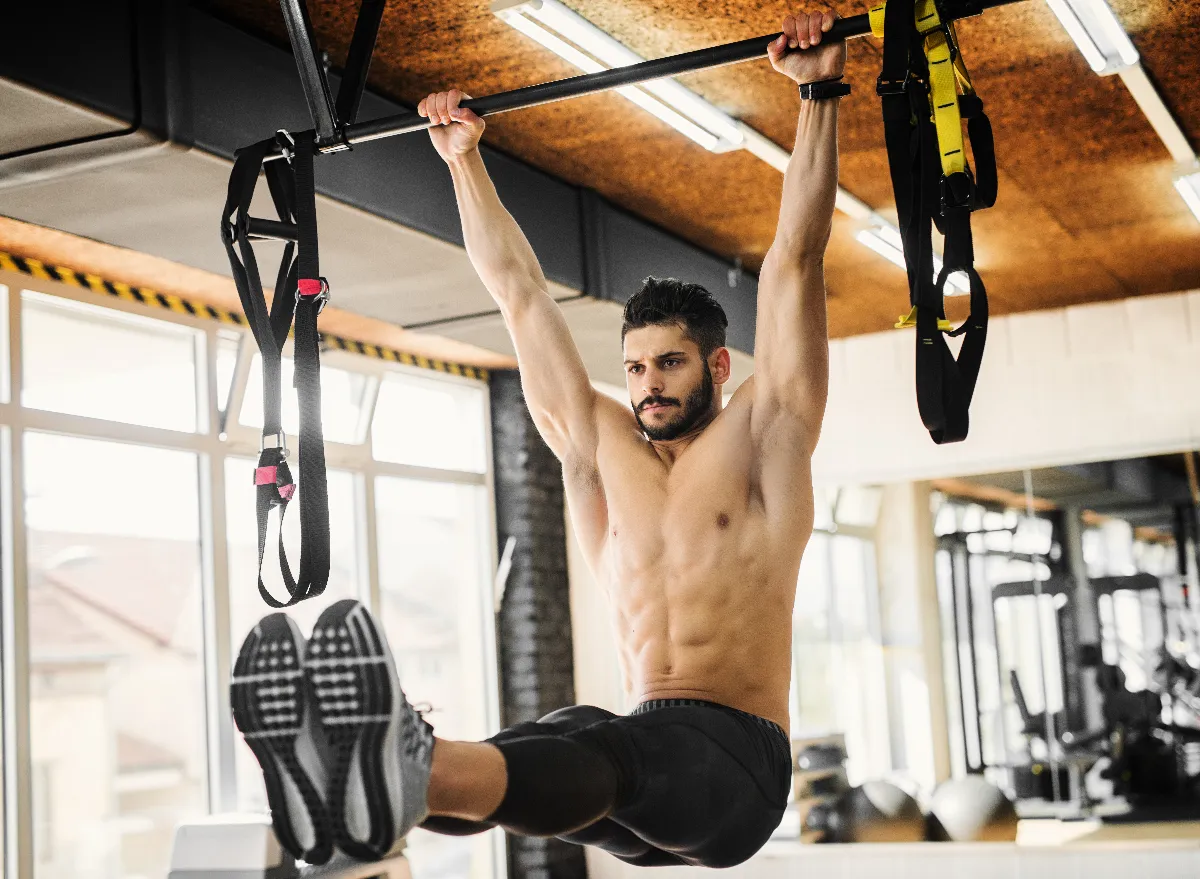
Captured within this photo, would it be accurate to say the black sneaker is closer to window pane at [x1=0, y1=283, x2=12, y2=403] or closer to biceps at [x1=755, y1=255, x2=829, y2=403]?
biceps at [x1=755, y1=255, x2=829, y2=403]

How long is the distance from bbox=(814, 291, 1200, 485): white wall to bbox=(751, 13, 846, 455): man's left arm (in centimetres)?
507

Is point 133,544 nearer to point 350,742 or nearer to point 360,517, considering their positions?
point 360,517

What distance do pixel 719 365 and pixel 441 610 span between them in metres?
5.37

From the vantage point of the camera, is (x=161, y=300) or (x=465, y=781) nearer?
(x=465, y=781)

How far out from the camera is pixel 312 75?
2.97m

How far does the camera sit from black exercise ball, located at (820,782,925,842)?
7.49 meters

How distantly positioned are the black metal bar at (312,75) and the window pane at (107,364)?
301 centimetres

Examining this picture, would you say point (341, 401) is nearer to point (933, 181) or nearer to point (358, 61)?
point (358, 61)

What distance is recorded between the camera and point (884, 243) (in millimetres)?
6219

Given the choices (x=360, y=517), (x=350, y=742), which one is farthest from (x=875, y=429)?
(x=350, y=742)

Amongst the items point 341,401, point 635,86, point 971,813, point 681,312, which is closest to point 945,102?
point 681,312

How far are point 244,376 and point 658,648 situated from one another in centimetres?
413

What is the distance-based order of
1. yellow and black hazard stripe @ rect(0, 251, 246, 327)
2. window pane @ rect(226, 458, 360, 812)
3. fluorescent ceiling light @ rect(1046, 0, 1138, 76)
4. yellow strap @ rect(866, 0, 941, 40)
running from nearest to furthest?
yellow strap @ rect(866, 0, 941, 40) → fluorescent ceiling light @ rect(1046, 0, 1138, 76) → yellow and black hazard stripe @ rect(0, 251, 246, 327) → window pane @ rect(226, 458, 360, 812)

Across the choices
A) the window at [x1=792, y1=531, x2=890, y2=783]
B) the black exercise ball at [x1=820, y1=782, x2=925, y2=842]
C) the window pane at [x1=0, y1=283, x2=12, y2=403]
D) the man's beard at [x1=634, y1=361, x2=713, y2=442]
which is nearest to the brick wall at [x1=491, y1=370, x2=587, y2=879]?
the window at [x1=792, y1=531, x2=890, y2=783]
